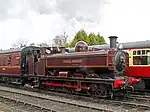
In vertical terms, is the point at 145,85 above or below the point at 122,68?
below

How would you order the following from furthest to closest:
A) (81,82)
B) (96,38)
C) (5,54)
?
(96,38) < (5,54) < (81,82)

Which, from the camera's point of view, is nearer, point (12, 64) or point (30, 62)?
point (30, 62)

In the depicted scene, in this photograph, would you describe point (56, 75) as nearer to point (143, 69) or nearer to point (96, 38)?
point (143, 69)

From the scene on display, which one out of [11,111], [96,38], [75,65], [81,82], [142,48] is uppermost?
[96,38]

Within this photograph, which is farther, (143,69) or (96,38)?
(96,38)

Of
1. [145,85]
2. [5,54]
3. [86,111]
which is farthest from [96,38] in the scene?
[86,111]

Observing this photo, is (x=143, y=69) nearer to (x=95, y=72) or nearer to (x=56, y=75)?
(x=95, y=72)

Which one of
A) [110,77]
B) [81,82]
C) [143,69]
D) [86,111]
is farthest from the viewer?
[143,69]

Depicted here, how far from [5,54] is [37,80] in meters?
6.90

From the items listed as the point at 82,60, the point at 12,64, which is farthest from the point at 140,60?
the point at 12,64

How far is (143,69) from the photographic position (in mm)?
16578

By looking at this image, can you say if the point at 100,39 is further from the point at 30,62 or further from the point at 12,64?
the point at 30,62

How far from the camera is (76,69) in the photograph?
613 inches

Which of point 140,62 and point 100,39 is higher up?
point 100,39
